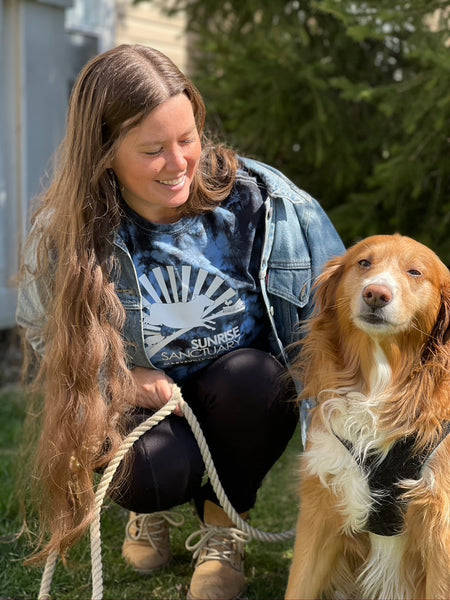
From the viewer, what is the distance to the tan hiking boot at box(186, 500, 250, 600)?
2668 millimetres

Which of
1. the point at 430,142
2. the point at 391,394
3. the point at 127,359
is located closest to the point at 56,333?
the point at 127,359

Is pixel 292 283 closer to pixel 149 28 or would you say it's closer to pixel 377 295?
pixel 377 295

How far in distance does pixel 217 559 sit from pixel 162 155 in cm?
134

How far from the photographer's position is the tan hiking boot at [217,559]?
267 centimetres

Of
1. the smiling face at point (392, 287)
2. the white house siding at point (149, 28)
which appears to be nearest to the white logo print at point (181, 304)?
the smiling face at point (392, 287)

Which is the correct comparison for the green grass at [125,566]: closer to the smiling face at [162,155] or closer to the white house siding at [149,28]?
the smiling face at [162,155]

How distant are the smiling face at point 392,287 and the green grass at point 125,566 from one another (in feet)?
2.26

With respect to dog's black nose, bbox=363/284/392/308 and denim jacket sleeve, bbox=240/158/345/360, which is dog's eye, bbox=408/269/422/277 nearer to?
dog's black nose, bbox=363/284/392/308

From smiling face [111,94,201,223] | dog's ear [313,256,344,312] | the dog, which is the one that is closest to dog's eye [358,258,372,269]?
the dog

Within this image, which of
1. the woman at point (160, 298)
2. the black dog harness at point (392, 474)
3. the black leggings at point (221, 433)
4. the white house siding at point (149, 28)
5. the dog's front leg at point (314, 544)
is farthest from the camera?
the white house siding at point (149, 28)

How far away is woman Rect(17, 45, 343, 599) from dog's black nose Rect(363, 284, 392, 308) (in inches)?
20.9

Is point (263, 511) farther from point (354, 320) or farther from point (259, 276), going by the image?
point (354, 320)

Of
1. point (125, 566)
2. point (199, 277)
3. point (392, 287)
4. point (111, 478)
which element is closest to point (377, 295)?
point (392, 287)

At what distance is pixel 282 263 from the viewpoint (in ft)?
8.68
